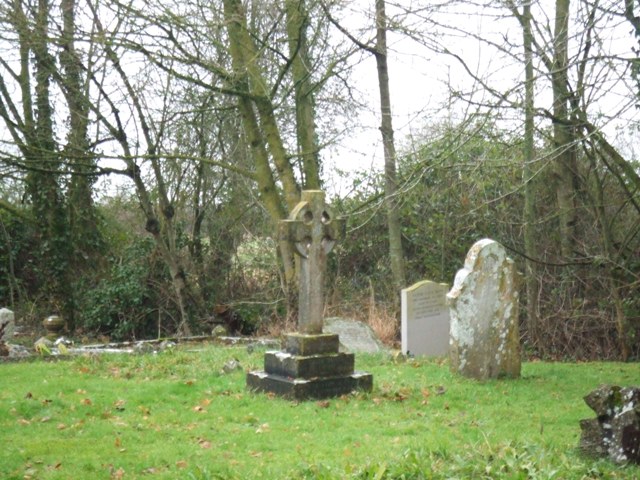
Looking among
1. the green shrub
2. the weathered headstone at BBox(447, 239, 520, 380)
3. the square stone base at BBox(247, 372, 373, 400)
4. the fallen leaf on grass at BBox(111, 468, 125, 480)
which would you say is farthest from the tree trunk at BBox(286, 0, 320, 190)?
the fallen leaf on grass at BBox(111, 468, 125, 480)

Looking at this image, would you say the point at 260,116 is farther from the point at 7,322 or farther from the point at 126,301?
the point at 7,322

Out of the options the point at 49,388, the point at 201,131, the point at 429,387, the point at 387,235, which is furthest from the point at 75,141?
the point at 429,387

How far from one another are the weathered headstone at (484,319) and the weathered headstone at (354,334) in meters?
3.67

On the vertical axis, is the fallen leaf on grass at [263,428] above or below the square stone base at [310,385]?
below

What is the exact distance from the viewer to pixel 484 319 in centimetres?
1142

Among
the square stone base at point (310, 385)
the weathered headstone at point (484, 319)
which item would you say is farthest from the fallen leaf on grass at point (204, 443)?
the weathered headstone at point (484, 319)

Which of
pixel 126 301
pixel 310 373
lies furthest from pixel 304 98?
pixel 310 373

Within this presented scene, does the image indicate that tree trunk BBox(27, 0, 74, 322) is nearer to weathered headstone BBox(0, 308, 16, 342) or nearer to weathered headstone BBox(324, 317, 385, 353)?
weathered headstone BBox(0, 308, 16, 342)

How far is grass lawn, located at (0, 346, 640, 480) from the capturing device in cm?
642

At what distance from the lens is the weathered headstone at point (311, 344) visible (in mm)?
10133

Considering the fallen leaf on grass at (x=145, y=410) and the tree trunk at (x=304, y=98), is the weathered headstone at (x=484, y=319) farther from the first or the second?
the tree trunk at (x=304, y=98)

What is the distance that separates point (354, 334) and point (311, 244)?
5027 millimetres

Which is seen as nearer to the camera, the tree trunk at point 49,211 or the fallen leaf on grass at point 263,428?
the fallen leaf on grass at point 263,428

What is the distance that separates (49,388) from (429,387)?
463 cm
